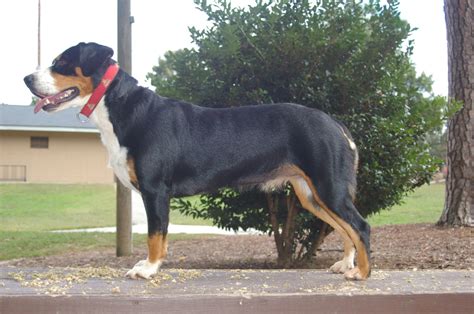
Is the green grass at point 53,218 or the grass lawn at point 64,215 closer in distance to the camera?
the green grass at point 53,218

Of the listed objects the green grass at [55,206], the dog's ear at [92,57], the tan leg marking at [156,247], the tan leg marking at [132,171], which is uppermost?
the dog's ear at [92,57]

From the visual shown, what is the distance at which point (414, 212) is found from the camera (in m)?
17.2

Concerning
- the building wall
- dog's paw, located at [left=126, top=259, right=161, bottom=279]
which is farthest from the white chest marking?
the building wall

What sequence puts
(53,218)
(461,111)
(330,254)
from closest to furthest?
(330,254)
(461,111)
(53,218)

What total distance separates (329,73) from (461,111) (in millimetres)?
3184

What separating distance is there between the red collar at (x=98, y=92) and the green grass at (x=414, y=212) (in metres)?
9.15

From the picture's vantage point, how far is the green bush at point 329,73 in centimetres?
625

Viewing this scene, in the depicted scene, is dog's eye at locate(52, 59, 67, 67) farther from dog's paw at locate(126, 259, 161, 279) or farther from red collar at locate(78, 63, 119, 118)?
dog's paw at locate(126, 259, 161, 279)

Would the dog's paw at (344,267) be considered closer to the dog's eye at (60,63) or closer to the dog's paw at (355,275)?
the dog's paw at (355,275)

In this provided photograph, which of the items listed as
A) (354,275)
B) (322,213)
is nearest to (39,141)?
(322,213)

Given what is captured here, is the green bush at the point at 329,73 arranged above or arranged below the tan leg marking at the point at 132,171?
→ above

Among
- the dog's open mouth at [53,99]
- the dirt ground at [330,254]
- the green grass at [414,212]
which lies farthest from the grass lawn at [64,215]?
the dog's open mouth at [53,99]

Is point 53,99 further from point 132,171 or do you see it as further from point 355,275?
point 355,275

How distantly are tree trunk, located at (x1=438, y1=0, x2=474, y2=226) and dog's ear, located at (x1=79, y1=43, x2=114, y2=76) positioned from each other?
592cm
